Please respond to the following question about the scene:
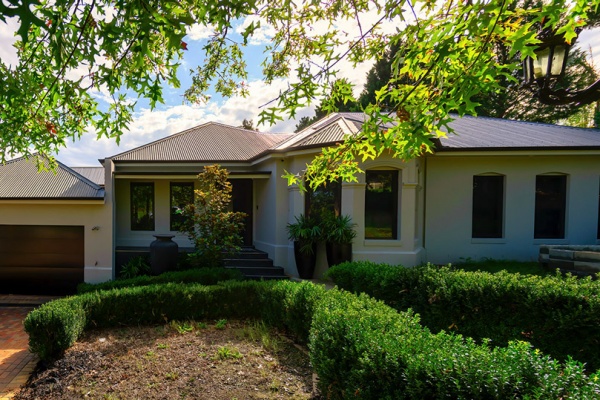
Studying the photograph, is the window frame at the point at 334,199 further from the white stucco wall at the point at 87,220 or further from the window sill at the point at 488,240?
the white stucco wall at the point at 87,220

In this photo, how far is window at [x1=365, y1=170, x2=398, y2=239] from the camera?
8.79 m

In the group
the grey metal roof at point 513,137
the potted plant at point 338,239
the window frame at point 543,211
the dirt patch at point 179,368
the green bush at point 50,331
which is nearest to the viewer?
the dirt patch at point 179,368

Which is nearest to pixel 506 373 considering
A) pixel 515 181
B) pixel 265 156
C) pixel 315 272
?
pixel 315 272

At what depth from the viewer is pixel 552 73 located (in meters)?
3.71

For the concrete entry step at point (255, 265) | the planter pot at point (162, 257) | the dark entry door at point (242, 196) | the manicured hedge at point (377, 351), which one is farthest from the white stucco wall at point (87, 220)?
the manicured hedge at point (377, 351)

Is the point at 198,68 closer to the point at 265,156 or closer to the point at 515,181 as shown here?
the point at 265,156

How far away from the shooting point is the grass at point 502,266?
27.7 ft

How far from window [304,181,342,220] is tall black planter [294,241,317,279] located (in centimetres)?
95

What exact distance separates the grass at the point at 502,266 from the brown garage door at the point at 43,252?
37.4 feet

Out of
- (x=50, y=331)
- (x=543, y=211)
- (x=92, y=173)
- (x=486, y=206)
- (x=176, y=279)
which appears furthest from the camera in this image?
(x=92, y=173)

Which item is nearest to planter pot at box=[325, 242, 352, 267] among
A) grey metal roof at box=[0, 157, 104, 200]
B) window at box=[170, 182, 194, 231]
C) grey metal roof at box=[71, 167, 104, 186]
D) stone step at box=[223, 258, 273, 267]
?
stone step at box=[223, 258, 273, 267]

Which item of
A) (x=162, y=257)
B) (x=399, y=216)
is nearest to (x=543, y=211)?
(x=399, y=216)

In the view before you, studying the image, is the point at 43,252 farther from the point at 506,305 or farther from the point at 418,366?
the point at 506,305

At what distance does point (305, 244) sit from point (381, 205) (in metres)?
2.30
